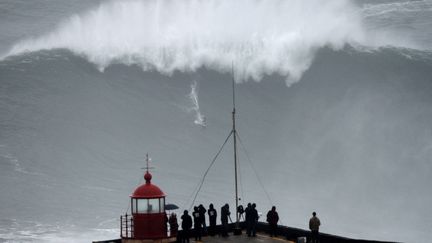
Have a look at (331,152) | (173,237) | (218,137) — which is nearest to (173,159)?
(218,137)

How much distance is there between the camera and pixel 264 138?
146ft

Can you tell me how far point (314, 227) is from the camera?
25.7 m

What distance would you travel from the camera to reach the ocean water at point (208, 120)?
37594mm

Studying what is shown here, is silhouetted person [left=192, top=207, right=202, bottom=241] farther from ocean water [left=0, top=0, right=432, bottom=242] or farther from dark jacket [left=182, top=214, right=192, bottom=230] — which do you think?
ocean water [left=0, top=0, right=432, bottom=242]

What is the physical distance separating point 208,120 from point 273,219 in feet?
60.4

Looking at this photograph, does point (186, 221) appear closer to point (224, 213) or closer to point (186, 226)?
point (186, 226)

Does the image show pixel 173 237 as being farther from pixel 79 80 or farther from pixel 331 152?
pixel 79 80

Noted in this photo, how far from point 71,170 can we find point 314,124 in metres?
12.3

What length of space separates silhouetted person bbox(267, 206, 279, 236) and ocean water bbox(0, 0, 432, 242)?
8.01 meters

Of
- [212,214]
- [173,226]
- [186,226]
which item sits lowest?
[173,226]

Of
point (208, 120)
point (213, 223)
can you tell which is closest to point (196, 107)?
point (208, 120)

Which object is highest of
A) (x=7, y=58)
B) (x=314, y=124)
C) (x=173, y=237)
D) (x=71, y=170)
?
(x=7, y=58)

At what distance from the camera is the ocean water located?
123 feet

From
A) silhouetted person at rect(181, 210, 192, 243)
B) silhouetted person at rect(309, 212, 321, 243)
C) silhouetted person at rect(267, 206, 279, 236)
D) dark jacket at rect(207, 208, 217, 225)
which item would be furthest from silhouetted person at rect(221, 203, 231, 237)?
silhouetted person at rect(309, 212, 321, 243)
